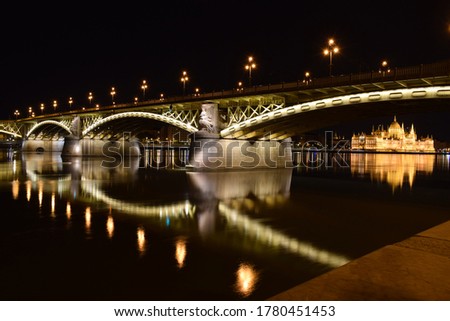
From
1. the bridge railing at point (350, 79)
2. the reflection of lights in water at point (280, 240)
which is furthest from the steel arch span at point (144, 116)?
the reflection of lights in water at point (280, 240)

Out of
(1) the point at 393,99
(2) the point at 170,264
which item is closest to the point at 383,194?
(1) the point at 393,99

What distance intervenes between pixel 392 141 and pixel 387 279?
607ft

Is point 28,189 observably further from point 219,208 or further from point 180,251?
point 180,251

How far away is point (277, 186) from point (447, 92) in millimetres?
11294

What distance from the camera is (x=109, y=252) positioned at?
9.27m

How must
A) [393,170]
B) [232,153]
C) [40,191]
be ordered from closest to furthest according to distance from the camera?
[40,191]
[232,153]
[393,170]

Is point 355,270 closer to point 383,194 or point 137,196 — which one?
point 137,196

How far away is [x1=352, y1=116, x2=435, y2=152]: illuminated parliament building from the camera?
6801 inches

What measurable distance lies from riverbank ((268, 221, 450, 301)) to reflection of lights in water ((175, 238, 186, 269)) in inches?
168

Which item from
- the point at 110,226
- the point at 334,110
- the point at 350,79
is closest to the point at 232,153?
the point at 334,110

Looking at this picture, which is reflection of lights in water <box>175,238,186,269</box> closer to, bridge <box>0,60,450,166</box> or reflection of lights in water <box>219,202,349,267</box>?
reflection of lights in water <box>219,202,349,267</box>

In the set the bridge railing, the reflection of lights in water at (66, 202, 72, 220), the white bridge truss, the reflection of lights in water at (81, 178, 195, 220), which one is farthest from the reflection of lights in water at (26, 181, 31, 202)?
the white bridge truss

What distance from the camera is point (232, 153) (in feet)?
117

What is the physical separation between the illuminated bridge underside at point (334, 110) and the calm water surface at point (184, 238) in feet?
21.0
